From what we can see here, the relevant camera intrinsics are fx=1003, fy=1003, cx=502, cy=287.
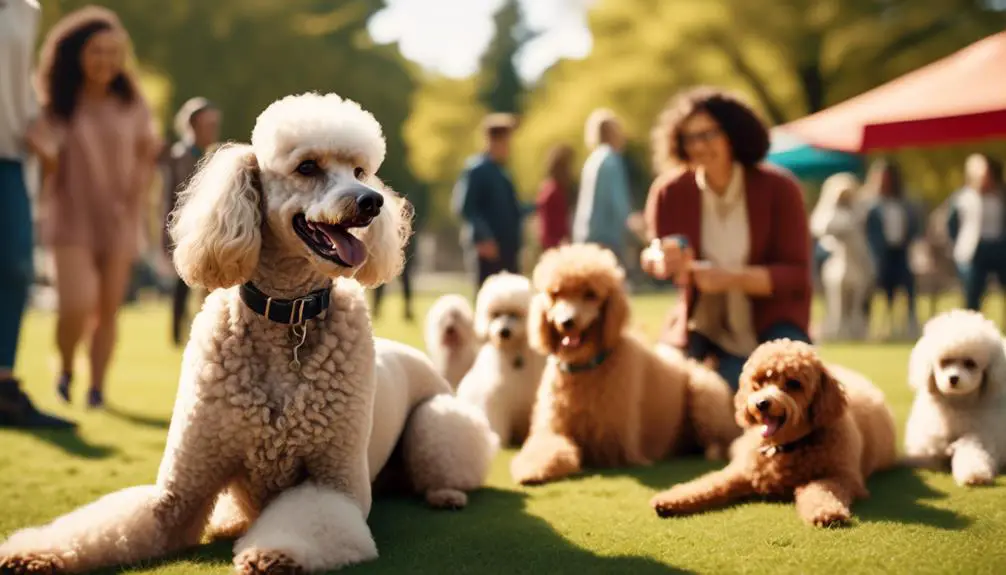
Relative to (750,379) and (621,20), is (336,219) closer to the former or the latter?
(750,379)

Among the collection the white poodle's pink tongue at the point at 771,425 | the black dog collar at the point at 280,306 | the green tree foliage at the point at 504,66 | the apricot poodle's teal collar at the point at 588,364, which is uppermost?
the green tree foliage at the point at 504,66

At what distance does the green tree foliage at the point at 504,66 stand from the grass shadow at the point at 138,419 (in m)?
49.4

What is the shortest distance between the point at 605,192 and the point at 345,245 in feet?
20.0

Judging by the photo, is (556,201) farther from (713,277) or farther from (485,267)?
(713,277)

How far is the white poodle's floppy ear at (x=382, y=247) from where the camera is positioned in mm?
3207

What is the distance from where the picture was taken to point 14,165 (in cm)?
545

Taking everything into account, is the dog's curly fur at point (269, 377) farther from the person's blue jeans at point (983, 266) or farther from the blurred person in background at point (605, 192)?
the person's blue jeans at point (983, 266)

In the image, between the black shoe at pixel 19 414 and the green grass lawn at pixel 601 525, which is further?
the black shoe at pixel 19 414

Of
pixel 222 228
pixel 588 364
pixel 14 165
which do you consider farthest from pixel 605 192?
pixel 222 228

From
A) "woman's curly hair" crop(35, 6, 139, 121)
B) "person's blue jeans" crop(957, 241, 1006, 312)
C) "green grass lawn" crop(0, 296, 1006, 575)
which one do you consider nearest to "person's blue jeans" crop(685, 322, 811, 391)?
"green grass lawn" crop(0, 296, 1006, 575)

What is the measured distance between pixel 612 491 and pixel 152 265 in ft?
99.1

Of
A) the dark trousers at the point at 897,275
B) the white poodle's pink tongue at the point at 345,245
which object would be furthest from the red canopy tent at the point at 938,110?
the dark trousers at the point at 897,275

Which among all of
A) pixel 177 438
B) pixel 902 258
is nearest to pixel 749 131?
pixel 177 438

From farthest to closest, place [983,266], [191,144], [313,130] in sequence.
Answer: [983,266] → [191,144] → [313,130]
